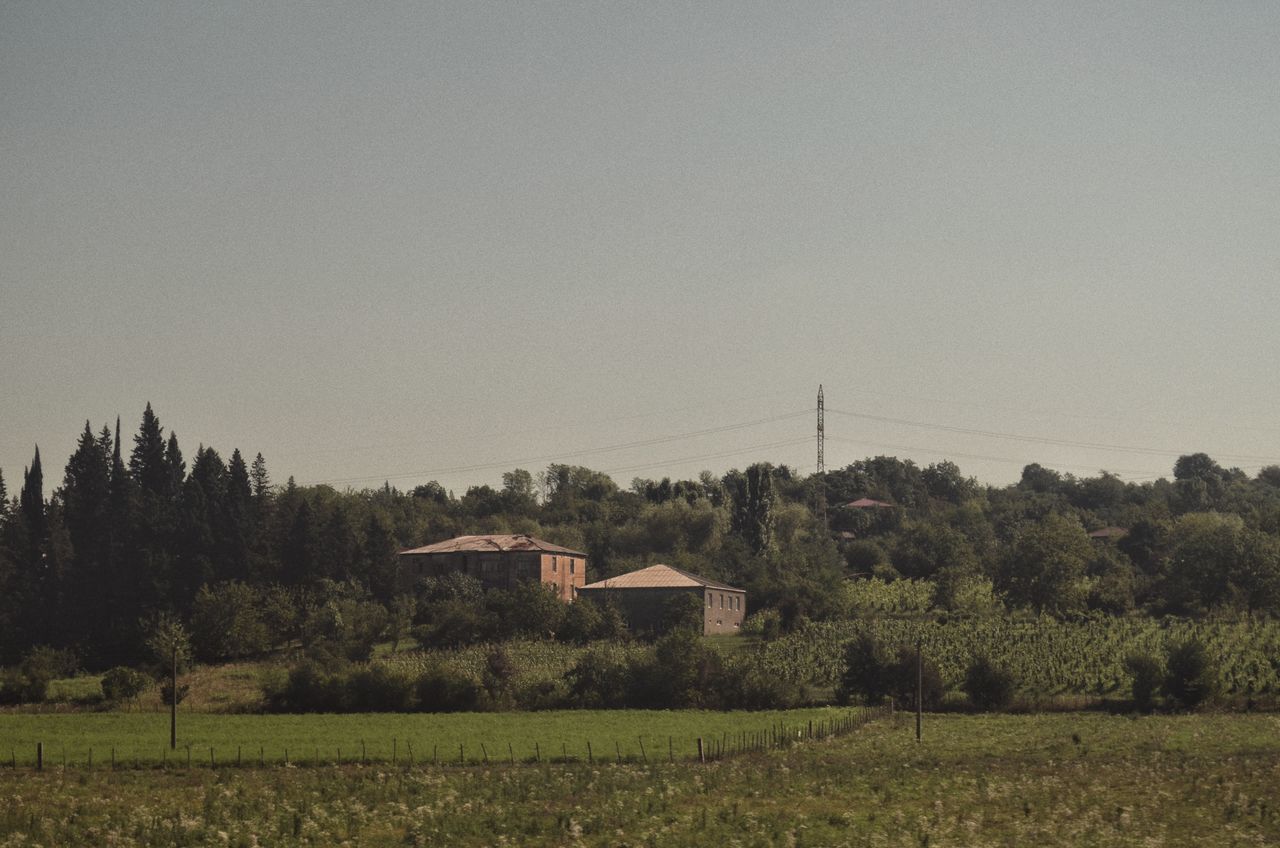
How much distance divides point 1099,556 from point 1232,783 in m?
104

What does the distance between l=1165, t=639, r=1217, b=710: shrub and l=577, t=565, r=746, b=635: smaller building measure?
48.0m

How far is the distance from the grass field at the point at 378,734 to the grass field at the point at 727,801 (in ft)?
12.2

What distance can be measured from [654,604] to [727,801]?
79.1 meters

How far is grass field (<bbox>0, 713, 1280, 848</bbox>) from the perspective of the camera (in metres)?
43.8

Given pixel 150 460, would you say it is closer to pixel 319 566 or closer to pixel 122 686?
pixel 319 566

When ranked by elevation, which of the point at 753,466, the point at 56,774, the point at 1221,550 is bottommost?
the point at 56,774

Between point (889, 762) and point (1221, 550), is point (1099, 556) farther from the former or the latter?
point (889, 762)

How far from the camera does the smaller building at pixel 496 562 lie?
143 m

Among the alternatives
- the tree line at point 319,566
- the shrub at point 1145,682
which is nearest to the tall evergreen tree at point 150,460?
the tree line at point 319,566

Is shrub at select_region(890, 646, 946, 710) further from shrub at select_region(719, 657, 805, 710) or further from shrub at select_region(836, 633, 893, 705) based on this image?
shrub at select_region(719, 657, 805, 710)

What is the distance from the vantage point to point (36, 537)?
153750mm

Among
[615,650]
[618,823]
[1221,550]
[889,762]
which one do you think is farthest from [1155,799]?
[1221,550]

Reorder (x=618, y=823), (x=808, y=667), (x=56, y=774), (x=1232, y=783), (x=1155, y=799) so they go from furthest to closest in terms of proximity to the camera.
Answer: (x=808, y=667) < (x=56, y=774) < (x=1232, y=783) < (x=1155, y=799) < (x=618, y=823)

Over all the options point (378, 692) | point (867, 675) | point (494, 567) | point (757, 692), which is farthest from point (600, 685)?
point (494, 567)
